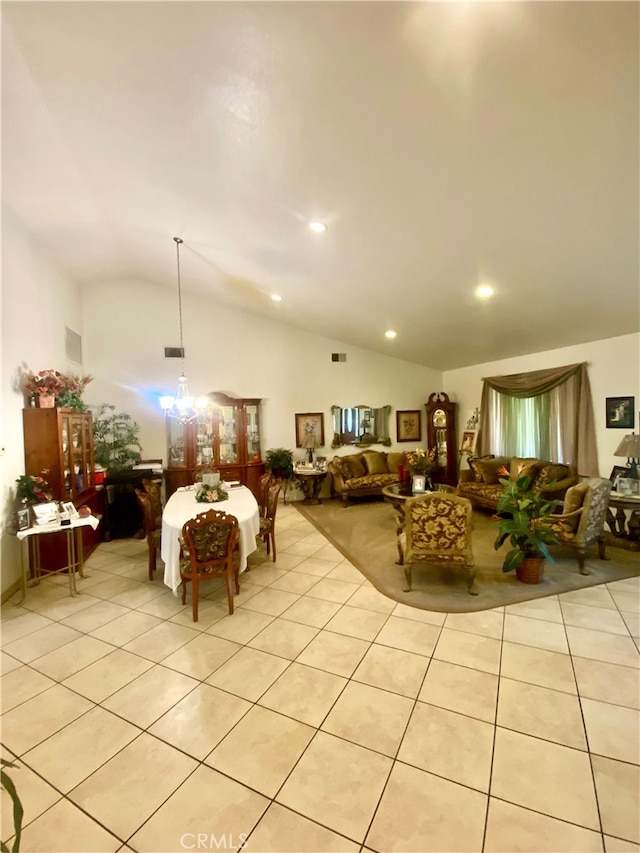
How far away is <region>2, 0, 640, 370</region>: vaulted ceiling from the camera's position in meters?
1.62

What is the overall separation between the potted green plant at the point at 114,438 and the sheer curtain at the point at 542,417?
20.6 ft

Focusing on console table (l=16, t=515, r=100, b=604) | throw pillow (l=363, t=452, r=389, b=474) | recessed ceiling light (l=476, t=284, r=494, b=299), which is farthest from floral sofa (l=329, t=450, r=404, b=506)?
console table (l=16, t=515, r=100, b=604)

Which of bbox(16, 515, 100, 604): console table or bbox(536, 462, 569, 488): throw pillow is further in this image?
bbox(536, 462, 569, 488): throw pillow

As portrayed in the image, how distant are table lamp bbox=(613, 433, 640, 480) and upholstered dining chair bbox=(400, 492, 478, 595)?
2409mm

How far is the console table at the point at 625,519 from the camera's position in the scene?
3.94 m

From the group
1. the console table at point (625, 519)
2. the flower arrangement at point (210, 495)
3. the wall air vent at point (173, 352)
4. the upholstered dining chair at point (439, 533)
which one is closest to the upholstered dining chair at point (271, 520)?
the flower arrangement at point (210, 495)

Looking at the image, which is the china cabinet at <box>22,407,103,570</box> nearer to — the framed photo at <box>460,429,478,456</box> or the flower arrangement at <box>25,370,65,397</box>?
the flower arrangement at <box>25,370,65,397</box>

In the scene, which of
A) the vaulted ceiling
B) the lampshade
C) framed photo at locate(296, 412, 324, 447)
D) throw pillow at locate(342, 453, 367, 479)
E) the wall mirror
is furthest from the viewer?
the wall mirror

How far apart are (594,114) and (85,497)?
5.68m

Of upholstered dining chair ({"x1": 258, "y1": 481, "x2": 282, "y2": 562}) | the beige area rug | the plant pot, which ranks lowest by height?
the beige area rug

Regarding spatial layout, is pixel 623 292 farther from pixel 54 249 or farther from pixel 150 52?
pixel 54 249

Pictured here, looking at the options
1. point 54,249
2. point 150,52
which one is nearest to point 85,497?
point 54,249

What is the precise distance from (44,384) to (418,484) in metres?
4.71

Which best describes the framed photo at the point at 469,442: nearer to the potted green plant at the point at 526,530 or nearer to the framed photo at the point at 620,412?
the framed photo at the point at 620,412
